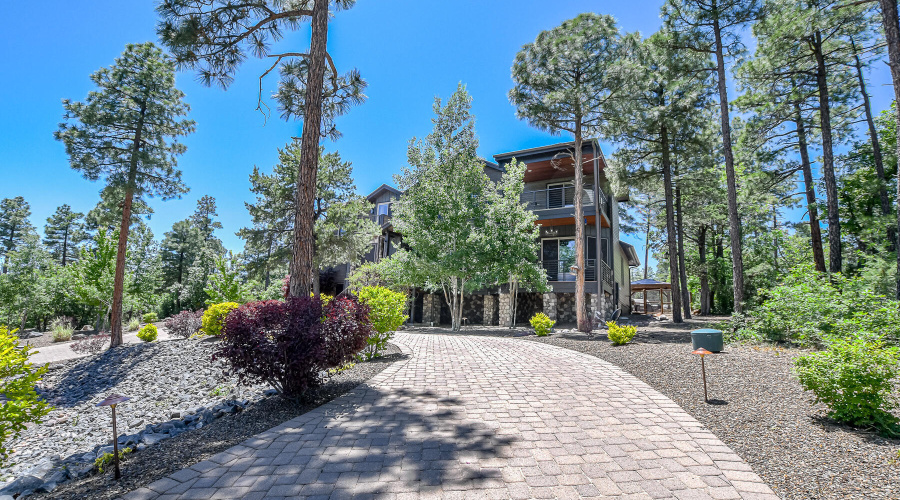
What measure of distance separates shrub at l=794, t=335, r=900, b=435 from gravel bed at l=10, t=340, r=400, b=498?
5677 mm

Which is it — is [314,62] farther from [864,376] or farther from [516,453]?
[864,376]

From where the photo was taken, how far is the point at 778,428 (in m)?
3.79

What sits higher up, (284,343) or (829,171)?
(829,171)

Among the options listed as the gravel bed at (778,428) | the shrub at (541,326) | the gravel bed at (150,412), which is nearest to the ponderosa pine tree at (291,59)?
the gravel bed at (150,412)

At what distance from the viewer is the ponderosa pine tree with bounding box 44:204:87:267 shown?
1428 inches

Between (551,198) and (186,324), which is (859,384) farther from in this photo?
(186,324)

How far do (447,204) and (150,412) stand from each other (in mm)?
10887

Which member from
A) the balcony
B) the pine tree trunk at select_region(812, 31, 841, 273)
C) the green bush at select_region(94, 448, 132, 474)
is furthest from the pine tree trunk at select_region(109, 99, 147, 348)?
the pine tree trunk at select_region(812, 31, 841, 273)

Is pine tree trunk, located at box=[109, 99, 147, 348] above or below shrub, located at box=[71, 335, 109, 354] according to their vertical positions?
above

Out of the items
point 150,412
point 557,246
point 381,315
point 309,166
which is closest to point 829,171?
point 557,246

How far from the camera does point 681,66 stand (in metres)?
13.5

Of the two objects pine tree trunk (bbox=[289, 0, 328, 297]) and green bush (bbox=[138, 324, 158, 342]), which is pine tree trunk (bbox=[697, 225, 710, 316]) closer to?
pine tree trunk (bbox=[289, 0, 328, 297])

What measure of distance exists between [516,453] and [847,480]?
2.39 m

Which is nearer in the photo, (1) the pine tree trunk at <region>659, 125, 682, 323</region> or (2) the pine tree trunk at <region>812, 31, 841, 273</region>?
(2) the pine tree trunk at <region>812, 31, 841, 273</region>
